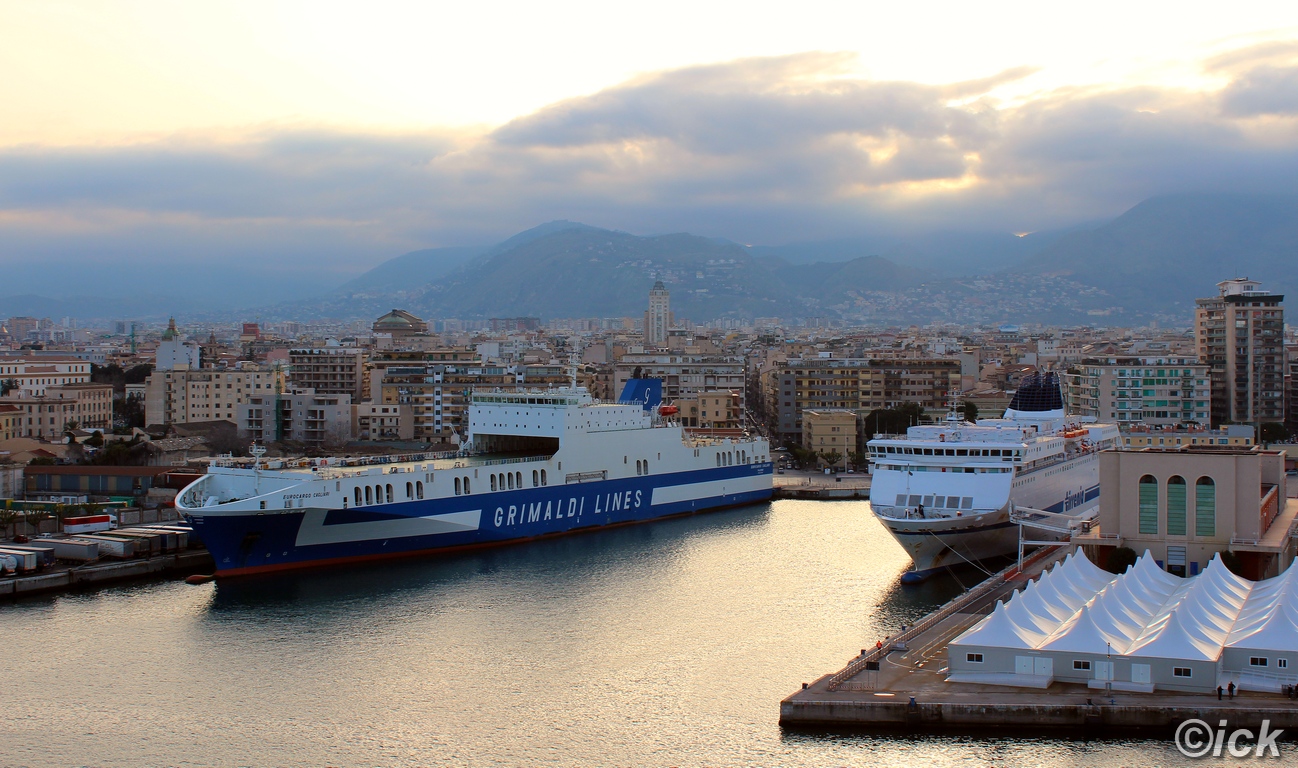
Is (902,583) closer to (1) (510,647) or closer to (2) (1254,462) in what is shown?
(2) (1254,462)

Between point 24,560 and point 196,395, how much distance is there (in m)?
27.5

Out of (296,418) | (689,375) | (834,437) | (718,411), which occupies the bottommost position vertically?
(834,437)

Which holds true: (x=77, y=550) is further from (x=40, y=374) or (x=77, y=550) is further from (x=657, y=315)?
(x=657, y=315)

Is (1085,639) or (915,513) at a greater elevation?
(915,513)

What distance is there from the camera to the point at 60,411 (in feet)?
147

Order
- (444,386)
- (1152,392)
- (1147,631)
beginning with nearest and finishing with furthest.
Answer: (1147,631) → (1152,392) → (444,386)

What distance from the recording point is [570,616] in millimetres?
19688

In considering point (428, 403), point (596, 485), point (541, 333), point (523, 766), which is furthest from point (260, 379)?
point (541, 333)

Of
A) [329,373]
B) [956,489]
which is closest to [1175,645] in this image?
[956,489]

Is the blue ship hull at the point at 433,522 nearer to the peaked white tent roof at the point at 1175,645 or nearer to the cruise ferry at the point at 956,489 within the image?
the cruise ferry at the point at 956,489

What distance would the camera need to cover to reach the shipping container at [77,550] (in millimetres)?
23172

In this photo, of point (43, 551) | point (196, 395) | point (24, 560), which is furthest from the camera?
point (196, 395)

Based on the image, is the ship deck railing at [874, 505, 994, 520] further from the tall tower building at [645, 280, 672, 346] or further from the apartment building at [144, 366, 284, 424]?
the tall tower building at [645, 280, 672, 346]

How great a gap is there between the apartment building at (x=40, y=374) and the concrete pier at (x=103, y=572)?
34.8 m
